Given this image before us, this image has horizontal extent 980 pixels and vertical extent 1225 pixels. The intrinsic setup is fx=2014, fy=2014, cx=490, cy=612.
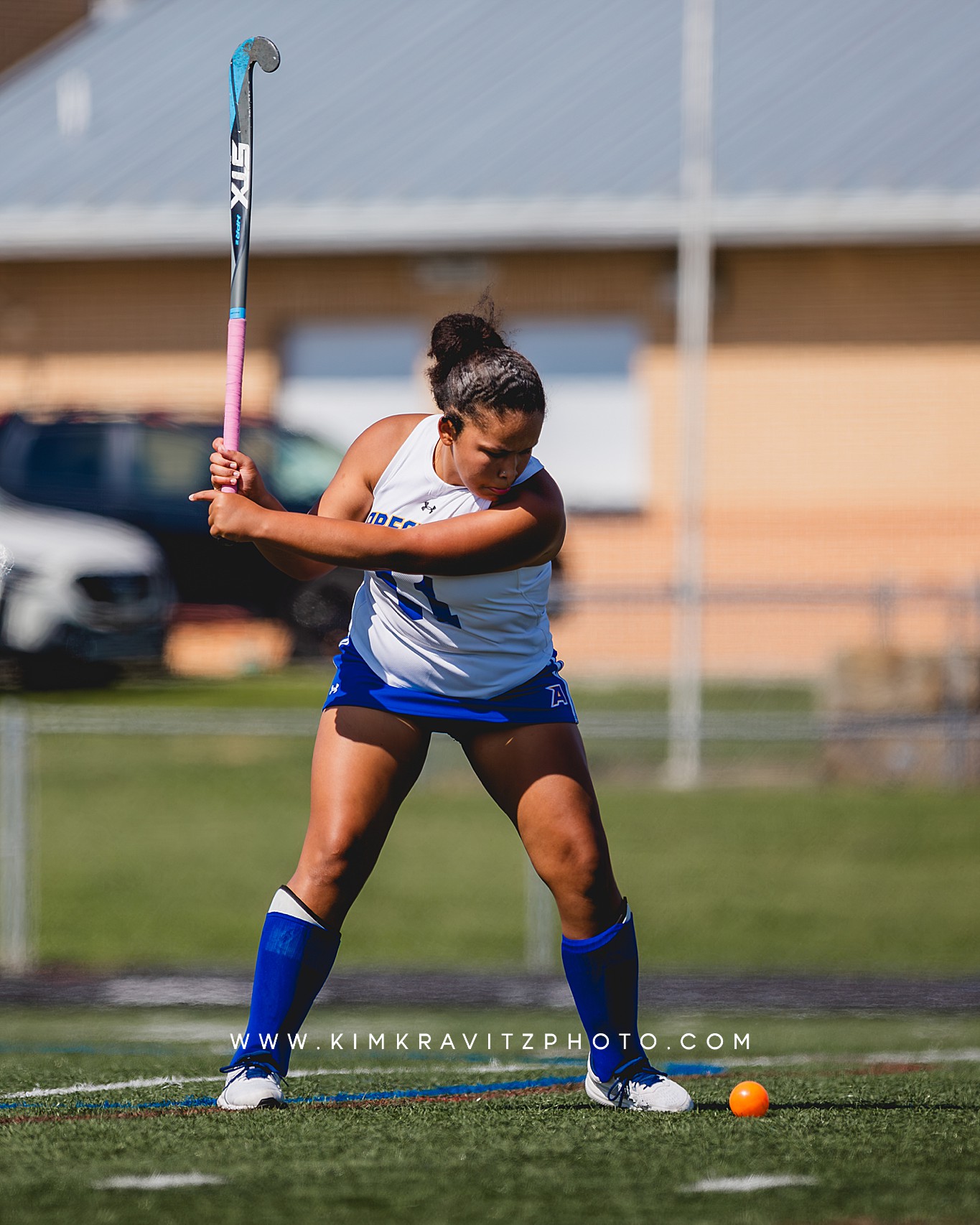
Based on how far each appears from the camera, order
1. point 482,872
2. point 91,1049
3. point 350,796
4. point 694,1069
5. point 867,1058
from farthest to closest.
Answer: point 482,872, point 91,1049, point 867,1058, point 694,1069, point 350,796

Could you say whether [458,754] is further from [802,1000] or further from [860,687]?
[802,1000]

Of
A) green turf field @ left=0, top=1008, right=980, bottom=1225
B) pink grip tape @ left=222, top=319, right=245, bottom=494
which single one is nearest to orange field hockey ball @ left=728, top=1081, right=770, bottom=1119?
green turf field @ left=0, top=1008, right=980, bottom=1225

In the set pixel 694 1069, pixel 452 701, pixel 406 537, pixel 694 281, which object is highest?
pixel 694 281

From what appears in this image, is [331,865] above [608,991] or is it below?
above

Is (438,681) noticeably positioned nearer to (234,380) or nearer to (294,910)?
(294,910)

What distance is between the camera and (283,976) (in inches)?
181

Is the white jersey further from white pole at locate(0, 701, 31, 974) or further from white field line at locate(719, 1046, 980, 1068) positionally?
white pole at locate(0, 701, 31, 974)

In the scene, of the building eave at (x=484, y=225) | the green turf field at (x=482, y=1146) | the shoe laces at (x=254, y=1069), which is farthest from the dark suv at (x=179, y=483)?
the shoe laces at (x=254, y=1069)

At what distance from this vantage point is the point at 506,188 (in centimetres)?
1809

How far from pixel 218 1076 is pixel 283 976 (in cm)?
121

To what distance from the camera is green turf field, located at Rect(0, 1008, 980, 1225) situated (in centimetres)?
368

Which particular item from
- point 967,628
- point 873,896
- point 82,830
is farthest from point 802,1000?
point 967,628

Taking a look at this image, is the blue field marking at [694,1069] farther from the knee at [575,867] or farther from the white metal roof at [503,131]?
the white metal roof at [503,131]

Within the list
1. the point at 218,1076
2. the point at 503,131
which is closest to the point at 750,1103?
the point at 218,1076
